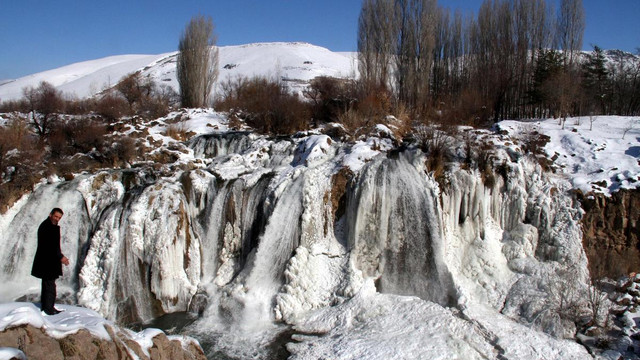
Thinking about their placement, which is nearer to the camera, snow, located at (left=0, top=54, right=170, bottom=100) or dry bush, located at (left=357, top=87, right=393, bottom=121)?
dry bush, located at (left=357, top=87, right=393, bottom=121)

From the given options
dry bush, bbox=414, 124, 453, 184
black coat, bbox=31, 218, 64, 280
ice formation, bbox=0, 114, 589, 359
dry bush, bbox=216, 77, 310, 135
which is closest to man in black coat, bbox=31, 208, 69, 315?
black coat, bbox=31, 218, 64, 280

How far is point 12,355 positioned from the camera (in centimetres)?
399

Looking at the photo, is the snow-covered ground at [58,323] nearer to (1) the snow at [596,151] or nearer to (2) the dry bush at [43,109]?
(1) the snow at [596,151]

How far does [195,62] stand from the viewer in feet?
78.3

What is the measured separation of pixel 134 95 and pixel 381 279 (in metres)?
18.9

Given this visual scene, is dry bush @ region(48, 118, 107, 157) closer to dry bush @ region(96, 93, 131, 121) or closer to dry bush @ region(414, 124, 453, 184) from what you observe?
dry bush @ region(96, 93, 131, 121)

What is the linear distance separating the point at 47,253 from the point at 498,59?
73.2 feet

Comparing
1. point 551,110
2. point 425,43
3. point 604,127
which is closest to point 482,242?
point 604,127

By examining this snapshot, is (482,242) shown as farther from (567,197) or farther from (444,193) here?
(567,197)

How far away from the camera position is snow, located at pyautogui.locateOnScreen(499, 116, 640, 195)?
1094 centimetres

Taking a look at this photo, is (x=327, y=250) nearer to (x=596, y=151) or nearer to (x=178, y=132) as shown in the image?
(x=596, y=151)

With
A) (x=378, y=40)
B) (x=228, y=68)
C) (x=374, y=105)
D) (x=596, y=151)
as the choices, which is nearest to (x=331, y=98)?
(x=374, y=105)

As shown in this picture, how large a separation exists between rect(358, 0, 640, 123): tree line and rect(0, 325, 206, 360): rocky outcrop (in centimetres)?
1473

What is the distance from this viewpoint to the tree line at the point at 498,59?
66.8 feet
